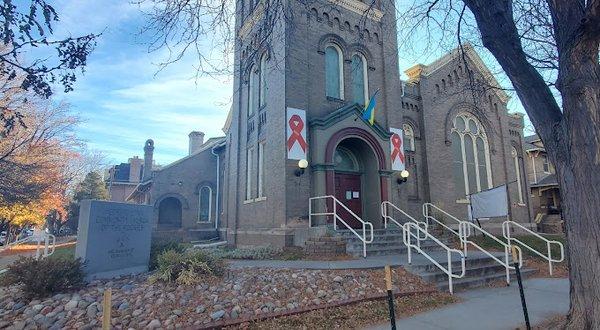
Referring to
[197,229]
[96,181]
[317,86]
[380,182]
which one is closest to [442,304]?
Answer: [380,182]

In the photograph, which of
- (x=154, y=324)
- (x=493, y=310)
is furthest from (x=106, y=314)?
(x=493, y=310)

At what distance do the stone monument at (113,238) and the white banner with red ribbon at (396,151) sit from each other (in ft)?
33.6

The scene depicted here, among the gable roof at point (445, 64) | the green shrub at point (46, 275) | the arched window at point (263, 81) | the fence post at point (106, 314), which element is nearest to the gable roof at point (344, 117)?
the arched window at point (263, 81)

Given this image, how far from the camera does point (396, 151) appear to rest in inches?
639

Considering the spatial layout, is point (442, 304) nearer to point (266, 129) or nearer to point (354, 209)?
point (354, 209)

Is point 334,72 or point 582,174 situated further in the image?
point 334,72

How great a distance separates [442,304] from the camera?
7.44m

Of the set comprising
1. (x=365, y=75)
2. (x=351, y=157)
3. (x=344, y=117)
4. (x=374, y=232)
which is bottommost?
(x=374, y=232)

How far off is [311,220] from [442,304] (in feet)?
21.1

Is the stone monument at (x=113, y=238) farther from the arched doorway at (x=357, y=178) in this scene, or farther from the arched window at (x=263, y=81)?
the arched window at (x=263, y=81)

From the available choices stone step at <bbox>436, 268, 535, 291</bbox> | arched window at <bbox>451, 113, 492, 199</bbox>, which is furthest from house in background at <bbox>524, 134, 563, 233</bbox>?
stone step at <bbox>436, 268, 535, 291</bbox>

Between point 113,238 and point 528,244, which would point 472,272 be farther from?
point 113,238

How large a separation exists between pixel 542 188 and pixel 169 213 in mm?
26692

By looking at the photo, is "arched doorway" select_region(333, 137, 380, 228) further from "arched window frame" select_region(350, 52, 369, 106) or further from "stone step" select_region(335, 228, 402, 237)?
"arched window frame" select_region(350, 52, 369, 106)
